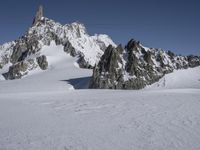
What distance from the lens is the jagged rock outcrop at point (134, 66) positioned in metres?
44.2

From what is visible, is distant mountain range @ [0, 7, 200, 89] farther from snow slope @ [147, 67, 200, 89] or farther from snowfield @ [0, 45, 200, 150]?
snowfield @ [0, 45, 200, 150]

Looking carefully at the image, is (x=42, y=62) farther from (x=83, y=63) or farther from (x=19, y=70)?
(x=83, y=63)

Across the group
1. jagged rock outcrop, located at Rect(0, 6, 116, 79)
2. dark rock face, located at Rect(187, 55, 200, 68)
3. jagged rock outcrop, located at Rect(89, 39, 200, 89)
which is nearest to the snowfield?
jagged rock outcrop, located at Rect(89, 39, 200, 89)

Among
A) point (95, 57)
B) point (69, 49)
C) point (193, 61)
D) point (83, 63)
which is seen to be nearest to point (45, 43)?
point (69, 49)

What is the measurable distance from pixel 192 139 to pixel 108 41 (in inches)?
5211

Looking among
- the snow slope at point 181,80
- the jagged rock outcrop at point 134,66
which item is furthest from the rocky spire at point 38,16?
Answer: the snow slope at point 181,80

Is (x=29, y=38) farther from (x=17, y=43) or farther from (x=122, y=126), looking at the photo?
(x=122, y=126)

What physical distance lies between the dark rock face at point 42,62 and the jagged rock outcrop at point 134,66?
Answer: 3875cm

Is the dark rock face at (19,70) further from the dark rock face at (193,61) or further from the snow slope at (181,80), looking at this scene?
the dark rock face at (193,61)

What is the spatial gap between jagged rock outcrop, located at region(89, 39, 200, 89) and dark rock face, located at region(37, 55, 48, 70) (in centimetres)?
3875

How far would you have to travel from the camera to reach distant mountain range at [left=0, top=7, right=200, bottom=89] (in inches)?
1776


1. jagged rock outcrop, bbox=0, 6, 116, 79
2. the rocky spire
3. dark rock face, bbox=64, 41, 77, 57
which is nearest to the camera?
dark rock face, bbox=64, 41, 77, 57

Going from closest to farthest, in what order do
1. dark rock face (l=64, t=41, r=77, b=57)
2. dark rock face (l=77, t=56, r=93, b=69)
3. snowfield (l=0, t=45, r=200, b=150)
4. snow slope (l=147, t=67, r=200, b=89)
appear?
1. snowfield (l=0, t=45, r=200, b=150)
2. snow slope (l=147, t=67, r=200, b=89)
3. dark rock face (l=77, t=56, r=93, b=69)
4. dark rock face (l=64, t=41, r=77, b=57)

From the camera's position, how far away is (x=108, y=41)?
141375mm
